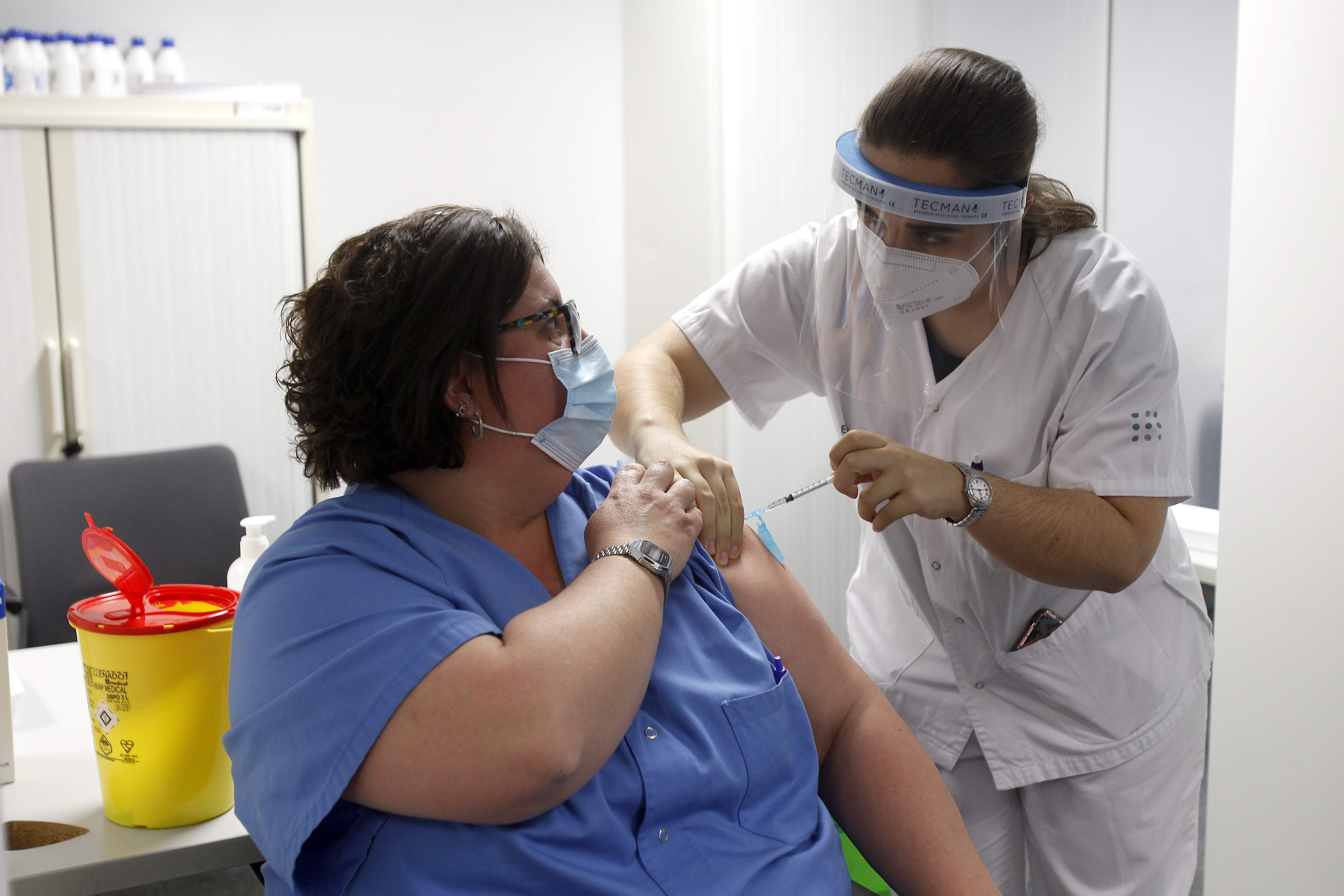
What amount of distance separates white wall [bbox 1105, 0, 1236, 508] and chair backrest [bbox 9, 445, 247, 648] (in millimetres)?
2750

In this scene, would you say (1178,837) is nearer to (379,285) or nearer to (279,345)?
(379,285)

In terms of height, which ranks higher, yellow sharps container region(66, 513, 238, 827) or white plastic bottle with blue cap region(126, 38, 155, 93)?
white plastic bottle with blue cap region(126, 38, 155, 93)

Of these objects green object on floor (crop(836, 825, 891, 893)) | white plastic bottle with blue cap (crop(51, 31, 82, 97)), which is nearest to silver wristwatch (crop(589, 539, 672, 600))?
green object on floor (crop(836, 825, 891, 893))

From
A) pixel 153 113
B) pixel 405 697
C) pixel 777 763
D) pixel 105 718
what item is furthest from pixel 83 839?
pixel 153 113

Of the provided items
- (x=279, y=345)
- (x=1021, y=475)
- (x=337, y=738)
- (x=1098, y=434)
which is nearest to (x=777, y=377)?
(x=1021, y=475)

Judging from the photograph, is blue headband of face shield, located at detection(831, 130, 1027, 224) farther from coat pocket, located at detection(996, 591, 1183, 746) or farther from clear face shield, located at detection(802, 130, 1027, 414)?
coat pocket, located at detection(996, 591, 1183, 746)

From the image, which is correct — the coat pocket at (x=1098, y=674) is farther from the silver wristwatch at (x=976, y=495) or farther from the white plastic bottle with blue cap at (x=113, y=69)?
the white plastic bottle with blue cap at (x=113, y=69)

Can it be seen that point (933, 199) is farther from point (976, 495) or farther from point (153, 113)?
point (153, 113)

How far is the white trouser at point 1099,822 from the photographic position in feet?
4.74

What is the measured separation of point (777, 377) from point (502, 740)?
0.98 m

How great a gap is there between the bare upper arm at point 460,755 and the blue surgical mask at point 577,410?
332mm

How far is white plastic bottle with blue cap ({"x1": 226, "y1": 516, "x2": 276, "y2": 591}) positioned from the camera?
1.53m

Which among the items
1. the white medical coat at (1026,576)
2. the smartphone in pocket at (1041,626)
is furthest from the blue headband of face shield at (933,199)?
the smartphone in pocket at (1041,626)

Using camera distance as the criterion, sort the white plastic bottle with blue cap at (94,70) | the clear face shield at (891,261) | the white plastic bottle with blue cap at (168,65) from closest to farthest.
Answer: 1. the clear face shield at (891,261)
2. the white plastic bottle with blue cap at (94,70)
3. the white plastic bottle with blue cap at (168,65)
